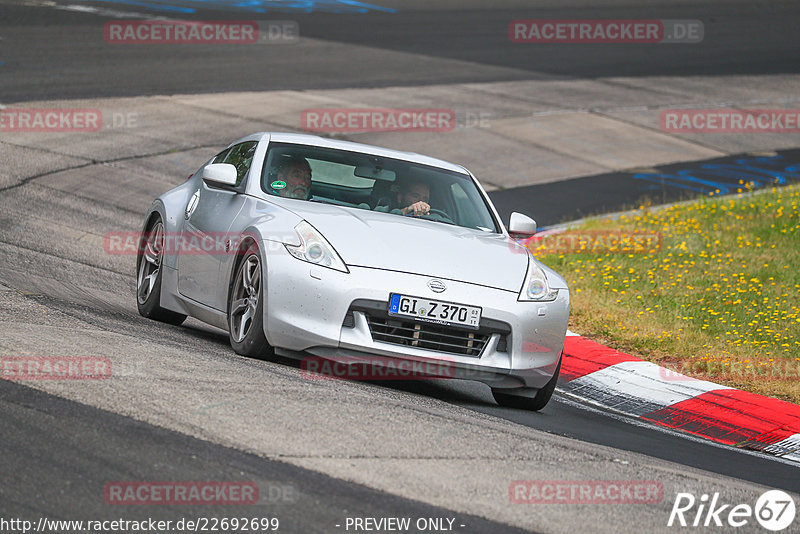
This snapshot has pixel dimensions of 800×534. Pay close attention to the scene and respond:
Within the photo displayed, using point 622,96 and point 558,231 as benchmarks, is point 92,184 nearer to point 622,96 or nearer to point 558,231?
point 558,231

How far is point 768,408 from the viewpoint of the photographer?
8125 mm

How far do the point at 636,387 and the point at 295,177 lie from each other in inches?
110

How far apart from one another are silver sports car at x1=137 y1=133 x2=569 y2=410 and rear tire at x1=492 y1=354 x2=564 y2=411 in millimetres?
10

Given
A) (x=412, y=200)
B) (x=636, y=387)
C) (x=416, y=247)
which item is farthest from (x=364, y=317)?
(x=636, y=387)

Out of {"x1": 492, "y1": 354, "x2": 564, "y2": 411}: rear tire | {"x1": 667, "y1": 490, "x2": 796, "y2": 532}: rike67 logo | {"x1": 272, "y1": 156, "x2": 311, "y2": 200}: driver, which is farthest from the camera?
{"x1": 272, "y1": 156, "x2": 311, "y2": 200}: driver

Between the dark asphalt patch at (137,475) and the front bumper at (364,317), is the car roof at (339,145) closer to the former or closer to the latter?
the front bumper at (364,317)

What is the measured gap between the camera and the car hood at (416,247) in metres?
7.05

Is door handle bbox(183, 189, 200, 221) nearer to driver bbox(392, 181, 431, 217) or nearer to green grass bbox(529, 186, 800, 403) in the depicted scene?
driver bbox(392, 181, 431, 217)

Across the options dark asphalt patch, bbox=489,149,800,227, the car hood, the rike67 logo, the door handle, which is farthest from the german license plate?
dark asphalt patch, bbox=489,149,800,227

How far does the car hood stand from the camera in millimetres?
7047

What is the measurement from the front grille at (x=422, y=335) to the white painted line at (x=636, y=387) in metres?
1.66

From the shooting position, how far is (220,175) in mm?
7938

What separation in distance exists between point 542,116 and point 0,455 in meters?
17.7

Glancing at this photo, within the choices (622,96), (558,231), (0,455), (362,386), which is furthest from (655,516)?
A: (622,96)
